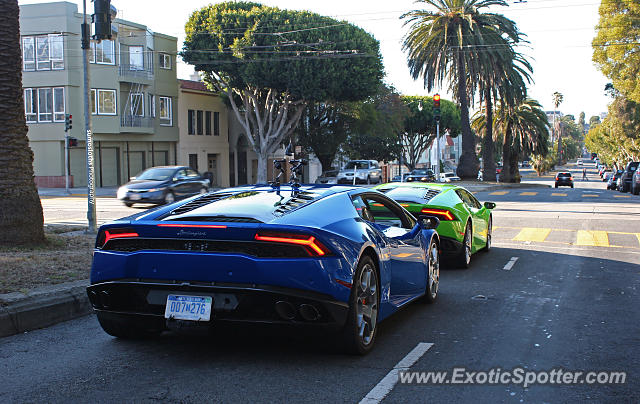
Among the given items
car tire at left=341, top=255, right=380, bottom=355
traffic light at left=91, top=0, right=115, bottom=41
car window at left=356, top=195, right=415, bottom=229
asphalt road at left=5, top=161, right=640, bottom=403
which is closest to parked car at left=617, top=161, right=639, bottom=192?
traffic light at left=91, top=0, right=115, bottom=41

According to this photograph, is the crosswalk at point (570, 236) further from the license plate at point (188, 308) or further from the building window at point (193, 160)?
the building window at point (193, 160)

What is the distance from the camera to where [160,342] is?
6.13 m

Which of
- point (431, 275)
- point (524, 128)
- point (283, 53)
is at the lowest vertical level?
point (431, 275)

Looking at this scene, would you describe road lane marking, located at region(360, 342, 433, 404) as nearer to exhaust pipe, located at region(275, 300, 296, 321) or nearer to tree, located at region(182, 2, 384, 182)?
exhaust pipe, located at region(275, 300, 296, 321)

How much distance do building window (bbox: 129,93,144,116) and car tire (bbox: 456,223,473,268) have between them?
131ft

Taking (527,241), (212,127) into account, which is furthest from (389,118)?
(527,241)

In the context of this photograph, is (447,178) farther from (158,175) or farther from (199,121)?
(158,175)

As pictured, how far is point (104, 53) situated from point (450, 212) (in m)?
39.5

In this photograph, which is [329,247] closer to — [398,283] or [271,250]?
[271,250]

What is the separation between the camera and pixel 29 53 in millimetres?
43969

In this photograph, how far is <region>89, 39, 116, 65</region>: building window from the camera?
45062 mm

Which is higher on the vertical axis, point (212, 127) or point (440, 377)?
point (212, 127)

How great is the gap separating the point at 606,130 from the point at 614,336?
91.7m

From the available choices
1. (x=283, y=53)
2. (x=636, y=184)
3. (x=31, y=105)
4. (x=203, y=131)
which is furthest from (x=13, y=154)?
(x=203, y=131)
